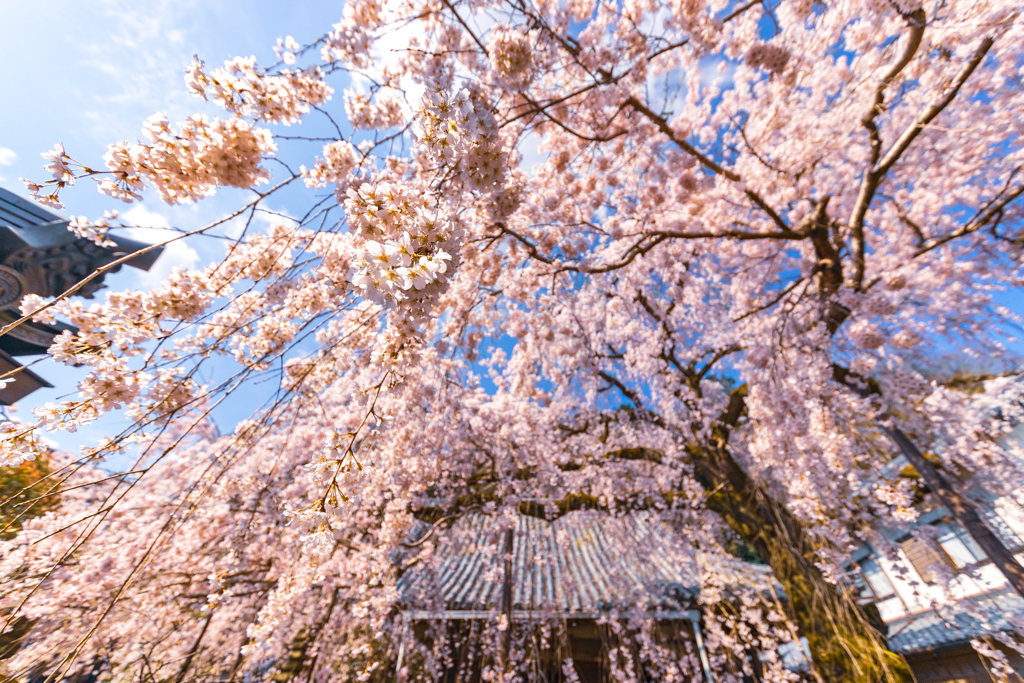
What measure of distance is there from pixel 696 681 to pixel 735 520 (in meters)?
3.23

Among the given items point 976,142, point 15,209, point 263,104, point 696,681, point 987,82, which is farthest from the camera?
point 15,209

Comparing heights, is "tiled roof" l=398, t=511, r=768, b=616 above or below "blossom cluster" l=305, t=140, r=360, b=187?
below

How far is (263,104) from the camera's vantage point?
7.32ft

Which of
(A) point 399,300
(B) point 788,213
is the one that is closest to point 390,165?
(A) point 399,300

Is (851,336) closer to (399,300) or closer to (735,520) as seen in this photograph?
(735,520)

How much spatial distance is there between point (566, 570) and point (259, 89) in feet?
30.7

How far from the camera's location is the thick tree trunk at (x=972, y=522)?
11.6ft

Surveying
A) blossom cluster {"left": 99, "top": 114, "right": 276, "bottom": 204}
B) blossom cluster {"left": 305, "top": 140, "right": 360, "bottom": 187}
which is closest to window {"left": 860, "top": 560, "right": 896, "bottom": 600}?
blossom cluster {"left": 305, "top": 140, "right": 360, "bottom": 187}

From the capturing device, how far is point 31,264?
6.84m

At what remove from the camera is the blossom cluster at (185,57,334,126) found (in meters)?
2.04

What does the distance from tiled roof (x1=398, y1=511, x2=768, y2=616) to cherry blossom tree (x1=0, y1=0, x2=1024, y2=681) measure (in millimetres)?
497

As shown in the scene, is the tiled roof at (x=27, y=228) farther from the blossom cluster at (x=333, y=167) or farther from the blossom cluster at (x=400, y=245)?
the blossom cluster at (x=400, y=245)

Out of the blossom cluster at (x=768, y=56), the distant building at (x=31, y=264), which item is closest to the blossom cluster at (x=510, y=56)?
the blossom cluster at (x=768, y=56)

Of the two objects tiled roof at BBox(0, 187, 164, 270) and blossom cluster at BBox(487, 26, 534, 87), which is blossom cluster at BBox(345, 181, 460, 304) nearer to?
blossom cluster at BBox(487, 26, 534, 87)
